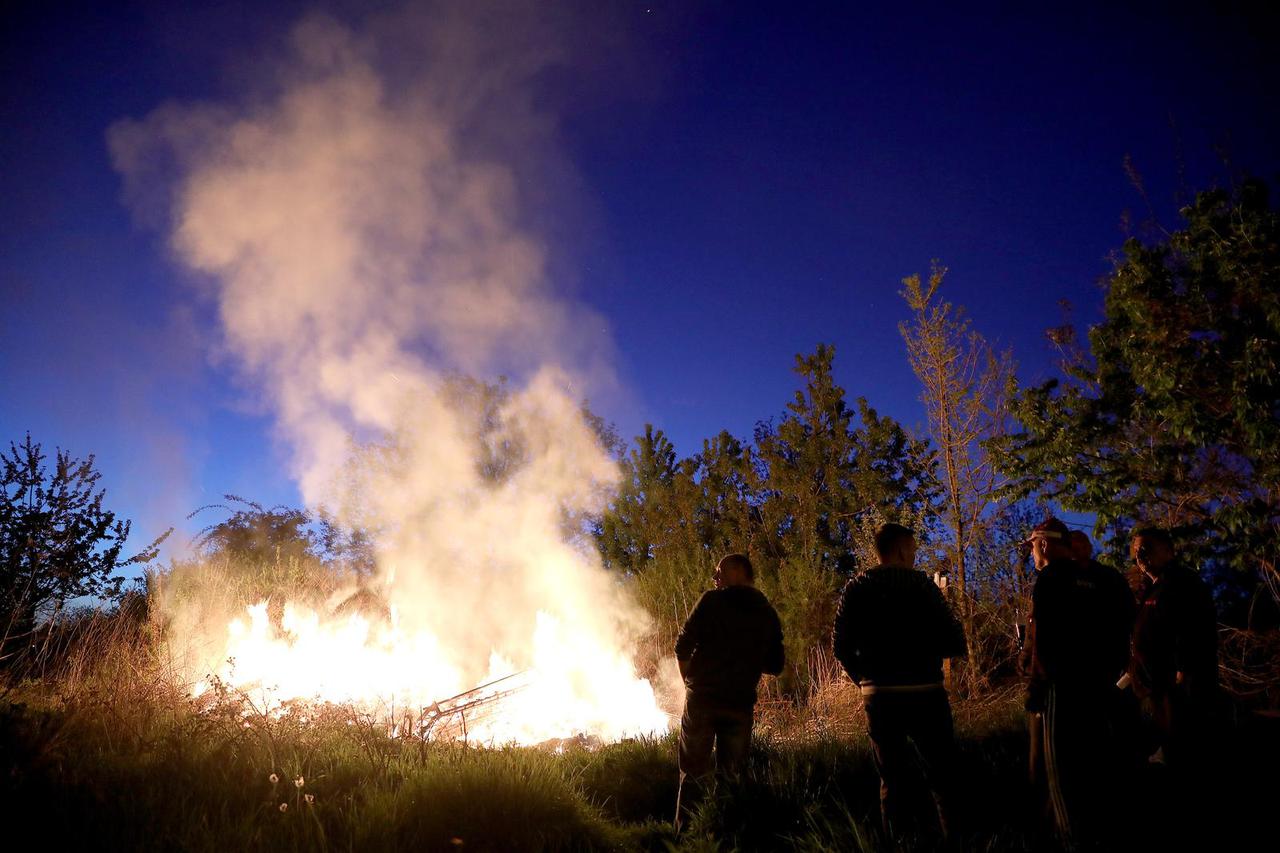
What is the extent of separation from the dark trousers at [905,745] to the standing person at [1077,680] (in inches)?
24.5

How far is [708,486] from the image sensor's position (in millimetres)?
20453

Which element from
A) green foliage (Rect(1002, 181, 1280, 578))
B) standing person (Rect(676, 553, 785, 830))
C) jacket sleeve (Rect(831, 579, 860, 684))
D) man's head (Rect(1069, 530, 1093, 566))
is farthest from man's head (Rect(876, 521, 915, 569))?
green foliage (Rect(1002, 181, 1280, 578))

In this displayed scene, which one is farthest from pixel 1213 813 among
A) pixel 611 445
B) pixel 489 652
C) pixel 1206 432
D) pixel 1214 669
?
pixel 611 445

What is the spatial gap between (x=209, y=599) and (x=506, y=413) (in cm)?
1300

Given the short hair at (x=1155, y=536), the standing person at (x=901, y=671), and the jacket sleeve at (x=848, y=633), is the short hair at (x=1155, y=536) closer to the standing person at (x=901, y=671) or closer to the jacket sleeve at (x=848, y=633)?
the standing person at (x=901, y=671)

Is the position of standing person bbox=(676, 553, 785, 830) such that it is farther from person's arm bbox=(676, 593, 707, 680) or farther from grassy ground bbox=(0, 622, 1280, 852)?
grassy ground bbox=(0, 622, 1280, 852)

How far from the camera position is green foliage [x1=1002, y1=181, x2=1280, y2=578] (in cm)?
682

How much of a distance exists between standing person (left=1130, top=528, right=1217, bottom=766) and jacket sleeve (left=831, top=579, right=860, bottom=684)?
2.73 metres

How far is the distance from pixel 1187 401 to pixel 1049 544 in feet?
16.8

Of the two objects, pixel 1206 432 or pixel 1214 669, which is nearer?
pixel 1214 669

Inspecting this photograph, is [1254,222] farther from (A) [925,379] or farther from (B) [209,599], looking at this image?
(B) [209,599]

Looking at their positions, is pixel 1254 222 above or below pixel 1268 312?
above

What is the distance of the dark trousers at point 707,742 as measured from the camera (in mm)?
4812

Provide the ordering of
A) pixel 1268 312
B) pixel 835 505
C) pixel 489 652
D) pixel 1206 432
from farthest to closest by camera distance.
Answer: pixel 835 505
pixel 489 652
pixel 1206 432
pixel 1268 312
